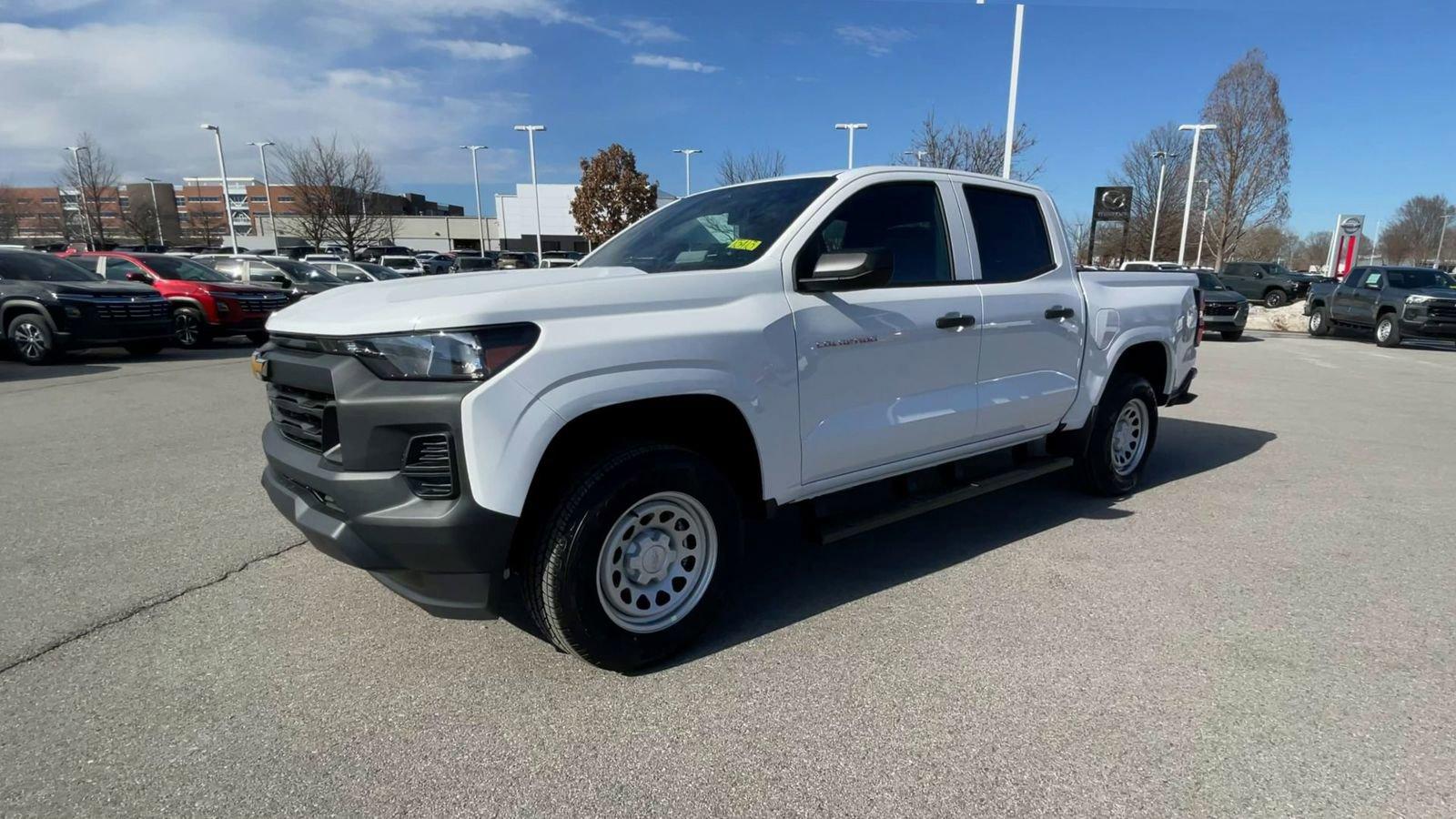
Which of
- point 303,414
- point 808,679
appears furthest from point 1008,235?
point 303,414

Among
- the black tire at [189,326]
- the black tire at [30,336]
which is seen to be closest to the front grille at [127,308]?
the black tire at [30,336]

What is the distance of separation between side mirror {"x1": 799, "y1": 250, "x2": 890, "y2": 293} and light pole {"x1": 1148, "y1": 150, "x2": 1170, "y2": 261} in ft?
144

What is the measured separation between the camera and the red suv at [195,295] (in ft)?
45.6

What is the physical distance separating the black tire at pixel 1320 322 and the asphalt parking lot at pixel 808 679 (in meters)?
18.0

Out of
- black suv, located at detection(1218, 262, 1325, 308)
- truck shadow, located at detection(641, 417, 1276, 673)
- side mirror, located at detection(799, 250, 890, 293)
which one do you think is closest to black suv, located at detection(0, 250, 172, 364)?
truck shadow, located at detection(641, 417, 1276, 673)

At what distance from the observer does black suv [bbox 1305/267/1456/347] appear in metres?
16.0

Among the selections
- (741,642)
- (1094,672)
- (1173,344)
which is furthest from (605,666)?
(1173,344)

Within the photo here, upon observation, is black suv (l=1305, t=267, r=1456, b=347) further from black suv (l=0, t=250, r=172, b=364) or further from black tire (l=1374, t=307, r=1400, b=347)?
black suv (l=0, t=250, r=172, b=364)

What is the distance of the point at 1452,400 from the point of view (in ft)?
32.4

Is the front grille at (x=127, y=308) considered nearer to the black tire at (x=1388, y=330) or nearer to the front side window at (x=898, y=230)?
the front side window at (x=898, y=230)

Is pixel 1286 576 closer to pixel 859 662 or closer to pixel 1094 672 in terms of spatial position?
pixel 1094 672

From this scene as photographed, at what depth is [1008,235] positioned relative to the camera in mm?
4367

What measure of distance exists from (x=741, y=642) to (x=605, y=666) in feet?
1.99

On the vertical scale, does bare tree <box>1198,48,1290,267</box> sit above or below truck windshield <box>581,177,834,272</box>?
above
